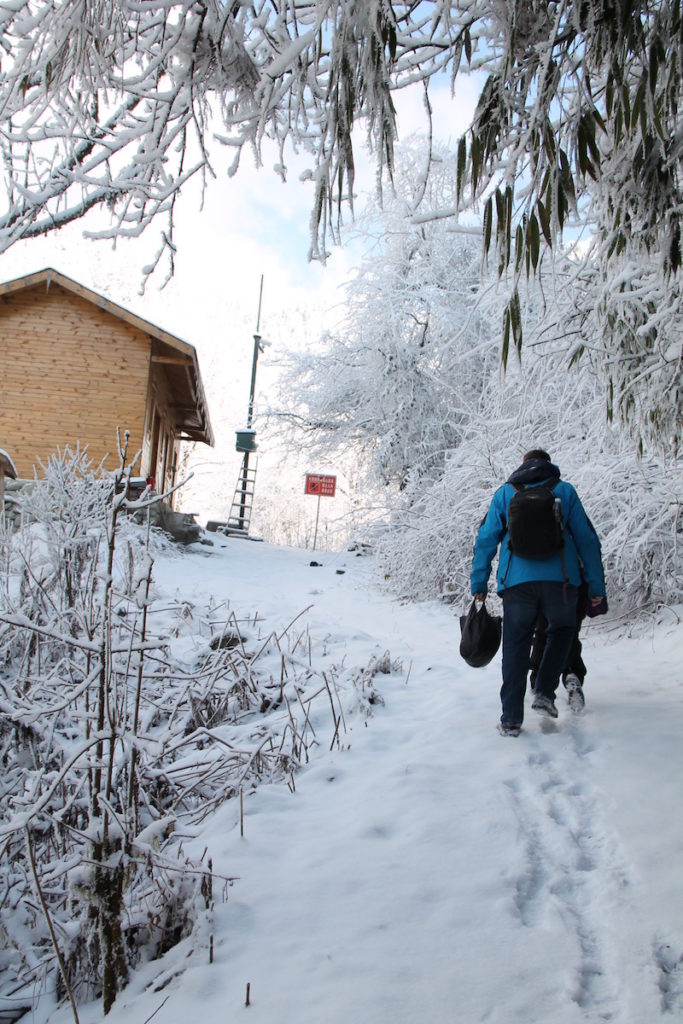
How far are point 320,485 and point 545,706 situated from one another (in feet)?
49.7

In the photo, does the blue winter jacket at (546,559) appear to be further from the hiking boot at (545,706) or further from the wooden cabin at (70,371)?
the wooden cabin at (70,371)

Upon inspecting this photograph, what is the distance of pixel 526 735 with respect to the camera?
12.3 ft

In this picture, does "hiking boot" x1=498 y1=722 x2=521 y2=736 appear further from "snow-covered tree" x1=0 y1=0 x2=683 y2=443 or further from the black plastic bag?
"snow-covered tree" x1=0 y1=0 x2=683 y2=443

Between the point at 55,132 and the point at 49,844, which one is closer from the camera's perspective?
the point at 55,132

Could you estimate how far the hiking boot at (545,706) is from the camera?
3.93 m

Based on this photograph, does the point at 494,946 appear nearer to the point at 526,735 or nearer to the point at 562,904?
the point at 562,904

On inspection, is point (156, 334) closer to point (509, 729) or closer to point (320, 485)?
point (320, 485)

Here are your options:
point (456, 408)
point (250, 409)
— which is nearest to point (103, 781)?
point (456, 408)

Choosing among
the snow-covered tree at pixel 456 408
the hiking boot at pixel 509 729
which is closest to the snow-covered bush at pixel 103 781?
the hiking boot at pixel 509 729

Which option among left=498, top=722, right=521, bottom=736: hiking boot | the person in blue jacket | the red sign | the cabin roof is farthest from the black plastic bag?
the red sign

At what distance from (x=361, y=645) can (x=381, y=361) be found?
1107 centimetres

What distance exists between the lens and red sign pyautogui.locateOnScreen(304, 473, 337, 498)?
1875cm

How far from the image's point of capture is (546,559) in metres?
3.84

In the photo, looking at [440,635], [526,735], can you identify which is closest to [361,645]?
[440,635]
